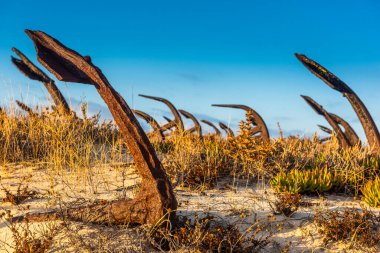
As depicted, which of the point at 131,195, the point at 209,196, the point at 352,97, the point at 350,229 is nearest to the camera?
the point at 350,229

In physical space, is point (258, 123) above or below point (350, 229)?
above

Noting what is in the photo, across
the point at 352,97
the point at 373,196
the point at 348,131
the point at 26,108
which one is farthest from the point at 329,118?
the point at 26,108

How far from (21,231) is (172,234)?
1388 mm

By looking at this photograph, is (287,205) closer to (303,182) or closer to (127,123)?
(303,182)

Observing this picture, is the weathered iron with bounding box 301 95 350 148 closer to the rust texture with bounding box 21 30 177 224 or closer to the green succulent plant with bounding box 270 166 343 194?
the green succulent plant with bounding box 270 166 343 194

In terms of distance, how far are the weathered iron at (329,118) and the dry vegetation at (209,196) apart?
1454 mm

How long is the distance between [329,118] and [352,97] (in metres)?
1.18

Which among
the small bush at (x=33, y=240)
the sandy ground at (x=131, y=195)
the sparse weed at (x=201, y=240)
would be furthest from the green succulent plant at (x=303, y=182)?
the small bush at (x=33, y=240)

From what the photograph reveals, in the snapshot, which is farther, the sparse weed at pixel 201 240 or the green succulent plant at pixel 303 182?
the green succulent plant at pixel 303 182

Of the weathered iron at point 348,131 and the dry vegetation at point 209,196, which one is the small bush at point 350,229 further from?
the weathered iron at point 348,131

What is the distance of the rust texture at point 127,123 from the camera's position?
11.3 ft

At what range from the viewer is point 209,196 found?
18.7 feet

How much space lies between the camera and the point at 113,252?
11.6 feet

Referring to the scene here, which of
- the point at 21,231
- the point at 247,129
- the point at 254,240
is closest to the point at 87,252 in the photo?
the point at 21,231
